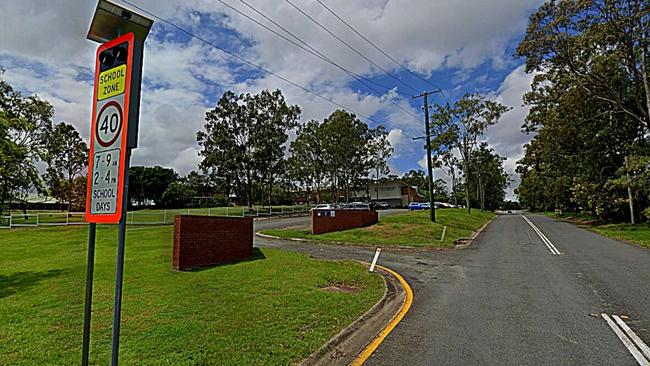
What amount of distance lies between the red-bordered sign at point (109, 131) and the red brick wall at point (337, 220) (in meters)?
19.8

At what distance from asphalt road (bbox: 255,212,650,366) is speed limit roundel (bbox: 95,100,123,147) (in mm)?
3789

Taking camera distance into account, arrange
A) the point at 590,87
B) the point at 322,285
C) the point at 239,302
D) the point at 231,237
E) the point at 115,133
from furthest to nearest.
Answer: the point at 590,87 → the point at 231,237 → the point at 322,285 → the point at 239,302 → the point at 115,133

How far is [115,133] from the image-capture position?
3.50m

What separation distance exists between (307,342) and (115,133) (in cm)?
341

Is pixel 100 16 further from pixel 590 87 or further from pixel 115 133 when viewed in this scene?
pixel 590 87

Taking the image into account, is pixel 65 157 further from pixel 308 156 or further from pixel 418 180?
pixel 418 180

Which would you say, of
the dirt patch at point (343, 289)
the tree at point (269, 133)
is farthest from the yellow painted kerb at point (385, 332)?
the tree at point (269, 133)

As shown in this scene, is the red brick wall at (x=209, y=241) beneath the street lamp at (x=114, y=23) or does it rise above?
beneath

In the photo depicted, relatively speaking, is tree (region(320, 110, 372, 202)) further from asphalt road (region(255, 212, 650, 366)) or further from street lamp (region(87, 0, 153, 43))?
street lamp (region(87, 0, 153, 43))

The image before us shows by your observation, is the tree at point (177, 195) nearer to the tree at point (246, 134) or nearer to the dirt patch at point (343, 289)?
the tree at point (246, 134)

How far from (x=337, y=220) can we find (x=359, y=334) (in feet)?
60.8

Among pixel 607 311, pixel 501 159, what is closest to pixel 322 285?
pixel 607 311

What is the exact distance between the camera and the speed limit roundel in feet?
11.5

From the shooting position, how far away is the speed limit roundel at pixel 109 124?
3498 millimetres
